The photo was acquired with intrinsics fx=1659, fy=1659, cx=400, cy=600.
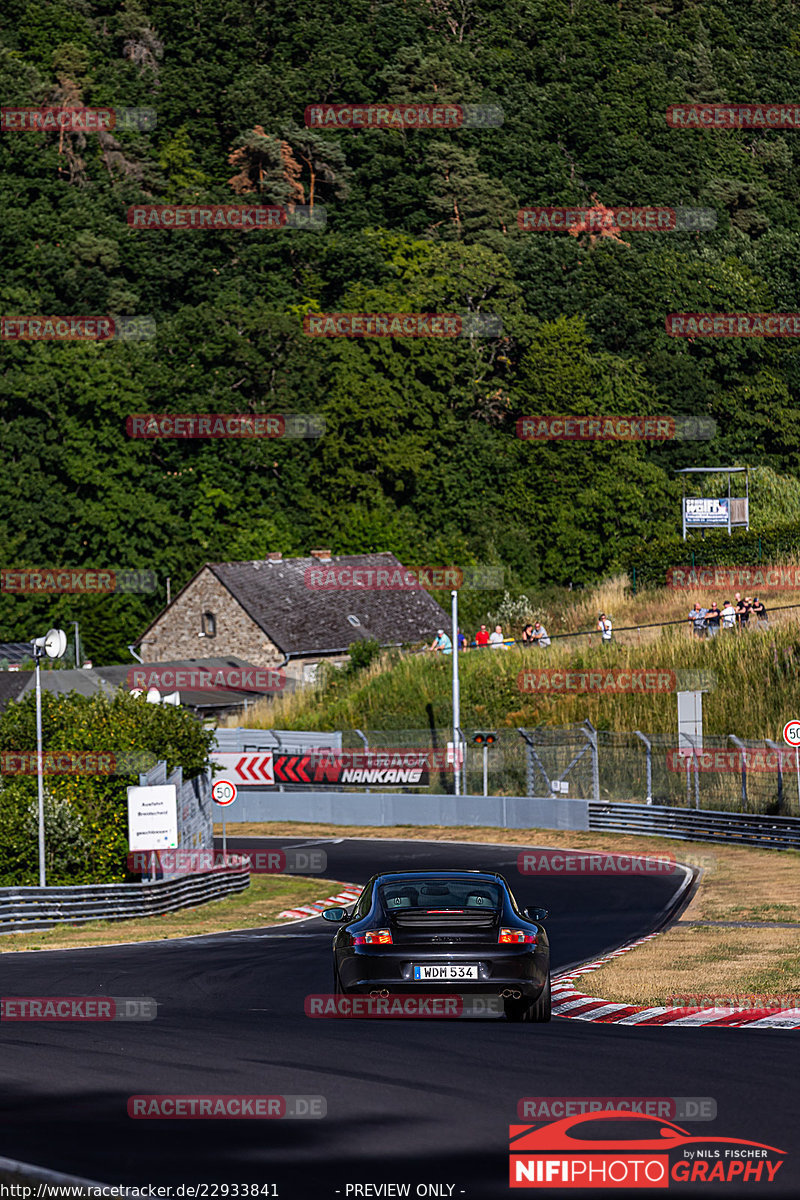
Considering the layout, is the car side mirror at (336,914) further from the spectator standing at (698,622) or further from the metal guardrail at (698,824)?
the spectator standing at (698,622)

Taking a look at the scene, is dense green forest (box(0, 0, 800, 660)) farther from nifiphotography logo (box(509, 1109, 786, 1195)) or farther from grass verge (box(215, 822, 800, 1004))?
nifiphotography logo (box(509, 1109, 786, 1195))

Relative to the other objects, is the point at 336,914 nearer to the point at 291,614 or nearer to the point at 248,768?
the point at 248,768

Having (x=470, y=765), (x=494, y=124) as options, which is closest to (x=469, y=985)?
(x=470, y=765)

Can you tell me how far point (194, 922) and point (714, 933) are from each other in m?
9.65

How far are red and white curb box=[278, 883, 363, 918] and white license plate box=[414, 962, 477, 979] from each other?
51.7 ft

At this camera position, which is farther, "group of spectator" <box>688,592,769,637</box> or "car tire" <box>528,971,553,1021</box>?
"group of spectator" <box>688,592,769,637</box>

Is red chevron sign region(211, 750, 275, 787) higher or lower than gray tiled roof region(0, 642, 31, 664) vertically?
lower

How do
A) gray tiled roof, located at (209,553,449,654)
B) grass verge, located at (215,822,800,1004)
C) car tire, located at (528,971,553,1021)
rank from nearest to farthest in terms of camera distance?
car tire, located at (528,971,553,1021), grass verge, located at (215,822,800,1004), gray tiled roof, located at (209,553,449,654)

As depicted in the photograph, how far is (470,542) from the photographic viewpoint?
91.2m

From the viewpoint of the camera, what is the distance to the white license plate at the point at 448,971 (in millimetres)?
12672

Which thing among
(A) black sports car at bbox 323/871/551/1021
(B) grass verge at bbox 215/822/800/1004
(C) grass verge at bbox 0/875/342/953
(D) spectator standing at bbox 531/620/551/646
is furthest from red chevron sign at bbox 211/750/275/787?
(A) black sports car at bbox 323/871/551/1021

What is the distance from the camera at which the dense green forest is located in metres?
86.6

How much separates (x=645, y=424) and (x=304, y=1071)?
282 ft

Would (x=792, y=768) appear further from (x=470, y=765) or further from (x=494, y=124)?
(x=494, y=124)
